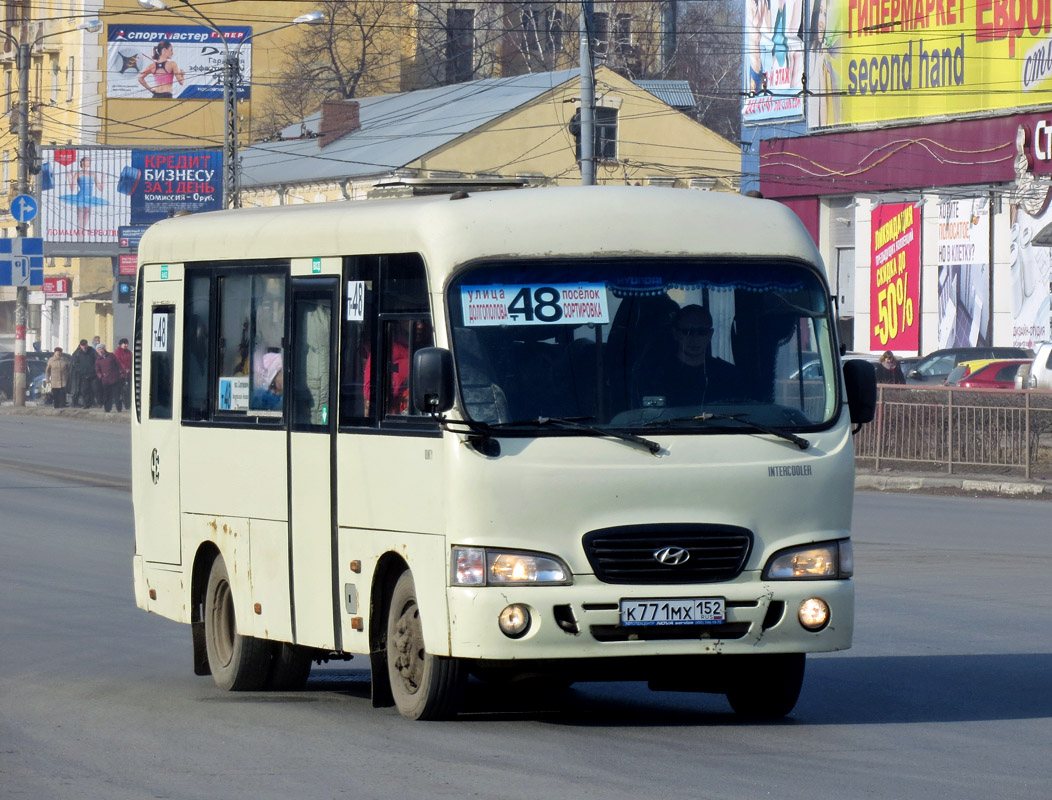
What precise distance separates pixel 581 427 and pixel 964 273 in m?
38.9

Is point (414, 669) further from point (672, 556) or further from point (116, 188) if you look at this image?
point (116, 188)

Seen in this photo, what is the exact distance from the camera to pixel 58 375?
5125 cm

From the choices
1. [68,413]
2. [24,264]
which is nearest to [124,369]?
[68,413]

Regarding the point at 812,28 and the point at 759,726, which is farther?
the point at 812,28

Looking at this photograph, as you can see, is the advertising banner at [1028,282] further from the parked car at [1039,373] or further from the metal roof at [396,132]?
the metal roof at [396,132]

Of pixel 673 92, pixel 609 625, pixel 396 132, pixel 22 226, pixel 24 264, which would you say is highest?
pixel 673 92

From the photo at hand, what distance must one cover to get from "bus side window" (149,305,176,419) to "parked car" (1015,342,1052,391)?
23.5 meters

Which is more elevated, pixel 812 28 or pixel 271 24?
pixel 271 24

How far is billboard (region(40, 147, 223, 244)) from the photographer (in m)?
64.1

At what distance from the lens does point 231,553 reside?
975 cm

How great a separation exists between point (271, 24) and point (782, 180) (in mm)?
37004

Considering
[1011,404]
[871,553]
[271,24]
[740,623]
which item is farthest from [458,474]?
[271,24]

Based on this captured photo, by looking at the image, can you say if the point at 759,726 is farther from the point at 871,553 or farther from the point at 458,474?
the point at 871,553

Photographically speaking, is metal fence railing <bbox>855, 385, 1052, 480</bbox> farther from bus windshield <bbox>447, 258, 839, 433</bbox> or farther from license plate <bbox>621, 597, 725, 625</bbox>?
license plate <bbox>621, 597, 725, 625</bbox>
